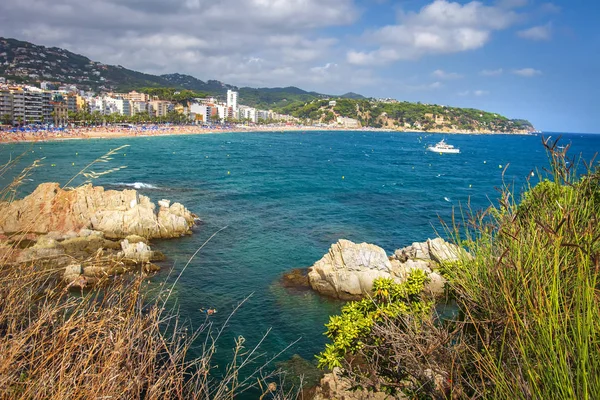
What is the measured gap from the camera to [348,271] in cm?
1788

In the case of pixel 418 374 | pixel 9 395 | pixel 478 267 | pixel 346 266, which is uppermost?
pixel 478 267

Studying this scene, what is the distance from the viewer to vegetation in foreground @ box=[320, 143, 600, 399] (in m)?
2.51

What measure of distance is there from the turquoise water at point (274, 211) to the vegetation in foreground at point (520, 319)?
1.00 meters

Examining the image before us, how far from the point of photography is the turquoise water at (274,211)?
53.0ft

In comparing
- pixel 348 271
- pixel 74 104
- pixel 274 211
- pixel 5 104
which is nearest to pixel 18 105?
pixel 5 104

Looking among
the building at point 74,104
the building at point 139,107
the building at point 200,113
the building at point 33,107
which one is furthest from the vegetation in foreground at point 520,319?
the building at point 200,113

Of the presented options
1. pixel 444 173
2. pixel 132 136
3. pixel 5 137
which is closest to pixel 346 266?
pixel 444 173

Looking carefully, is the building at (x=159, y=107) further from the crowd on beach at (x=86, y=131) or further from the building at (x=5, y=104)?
the building at (x=5, y=104)

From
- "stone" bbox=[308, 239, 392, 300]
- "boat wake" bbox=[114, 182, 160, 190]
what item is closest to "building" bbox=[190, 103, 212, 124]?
"boat wake" bbox=[114, 182, 160, 190]

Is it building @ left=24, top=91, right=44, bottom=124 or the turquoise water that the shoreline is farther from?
building @ left=24, top=91, right=44, bottom=124

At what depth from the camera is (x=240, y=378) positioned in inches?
484

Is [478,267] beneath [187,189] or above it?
above

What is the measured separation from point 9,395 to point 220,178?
44022 mm

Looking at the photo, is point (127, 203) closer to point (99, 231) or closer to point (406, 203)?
point (99, 231)
